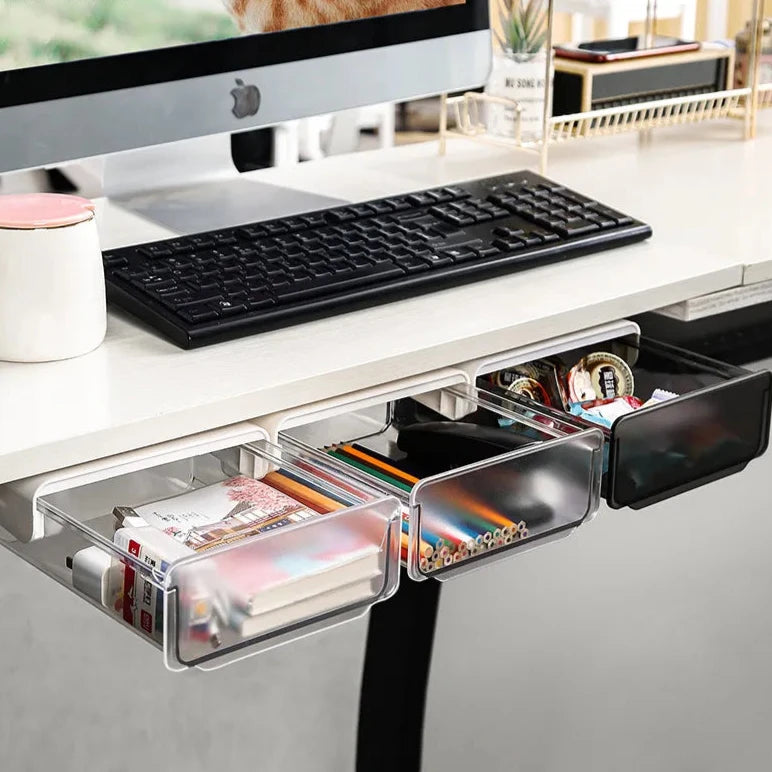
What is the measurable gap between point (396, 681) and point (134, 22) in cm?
87

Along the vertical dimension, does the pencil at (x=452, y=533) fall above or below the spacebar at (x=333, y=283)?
below

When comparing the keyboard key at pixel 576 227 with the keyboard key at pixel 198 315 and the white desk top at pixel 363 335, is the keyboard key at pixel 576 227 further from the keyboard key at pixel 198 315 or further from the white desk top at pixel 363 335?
the keyboard key at pixel 198 315

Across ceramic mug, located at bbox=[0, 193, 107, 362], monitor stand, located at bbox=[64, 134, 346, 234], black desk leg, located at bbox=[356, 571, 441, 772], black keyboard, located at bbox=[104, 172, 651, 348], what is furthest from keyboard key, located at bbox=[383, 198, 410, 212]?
black desk leg, located at bbox=[356, 571, 441, 772]

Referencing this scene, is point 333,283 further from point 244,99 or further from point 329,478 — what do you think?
point 244,99

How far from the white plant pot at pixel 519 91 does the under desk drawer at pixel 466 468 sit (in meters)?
0.51

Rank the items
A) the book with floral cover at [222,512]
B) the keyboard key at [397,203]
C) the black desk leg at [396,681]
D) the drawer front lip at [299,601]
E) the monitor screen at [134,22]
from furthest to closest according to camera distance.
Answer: the black desk leg at [396,681] → the keyboard key at [397,203] → the monitor screen at [134,22] → the book with floral cover at [222,512] → the drawer front lip at [299,601]

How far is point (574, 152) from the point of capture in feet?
4.90

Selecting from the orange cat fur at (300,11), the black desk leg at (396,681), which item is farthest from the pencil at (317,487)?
the black desk leg at (396,681)

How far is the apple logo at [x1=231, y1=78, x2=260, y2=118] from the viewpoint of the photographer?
116cm

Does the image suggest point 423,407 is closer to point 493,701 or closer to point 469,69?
point 469,69

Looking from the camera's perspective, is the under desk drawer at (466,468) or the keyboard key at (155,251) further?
the keyboard key at (155,251)

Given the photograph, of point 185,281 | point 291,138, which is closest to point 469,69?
point 185,281

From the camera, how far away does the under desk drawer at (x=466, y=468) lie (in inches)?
32.6

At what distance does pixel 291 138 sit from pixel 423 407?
1604 mm
